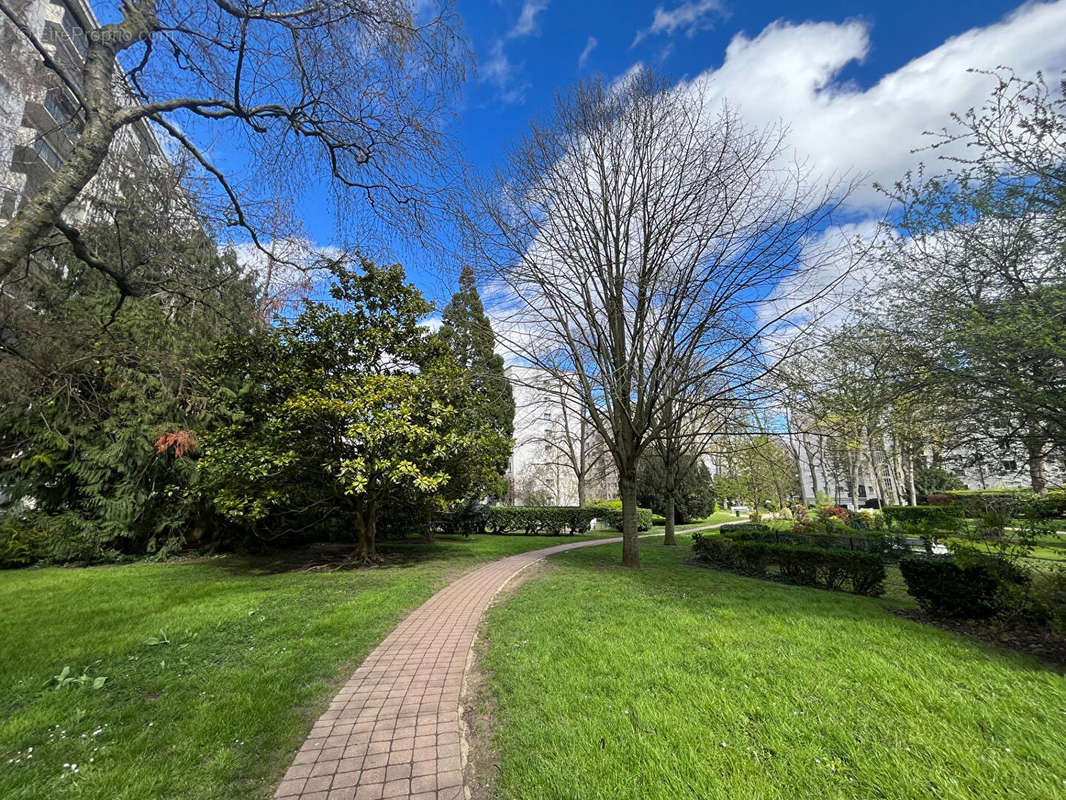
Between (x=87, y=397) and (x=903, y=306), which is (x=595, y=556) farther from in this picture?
(x=87, y=397)

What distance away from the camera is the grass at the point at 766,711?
2.28 metres

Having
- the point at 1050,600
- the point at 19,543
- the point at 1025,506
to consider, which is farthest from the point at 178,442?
the point at 1050,600

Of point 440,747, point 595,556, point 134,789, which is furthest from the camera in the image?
point 595,556

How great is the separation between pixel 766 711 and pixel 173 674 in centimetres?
522

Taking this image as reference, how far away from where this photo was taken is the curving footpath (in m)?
2.33

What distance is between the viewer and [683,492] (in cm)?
2931

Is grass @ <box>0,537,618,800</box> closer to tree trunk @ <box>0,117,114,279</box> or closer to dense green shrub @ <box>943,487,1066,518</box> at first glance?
tree trunk @ <box>0,117,114,279</box>

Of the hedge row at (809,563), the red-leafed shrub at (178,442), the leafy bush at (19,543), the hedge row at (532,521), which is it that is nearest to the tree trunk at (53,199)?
the red-leafed shrub at (178,442)

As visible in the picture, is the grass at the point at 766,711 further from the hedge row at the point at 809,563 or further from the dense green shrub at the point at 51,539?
the dense green shrub at the point at 51,539

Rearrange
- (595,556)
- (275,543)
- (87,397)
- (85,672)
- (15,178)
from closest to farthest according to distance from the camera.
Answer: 1. (85,672)
2. (15,178)
3. (87,397)
4. (595,556)
5. (275,543)

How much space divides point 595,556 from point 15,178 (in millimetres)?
16342

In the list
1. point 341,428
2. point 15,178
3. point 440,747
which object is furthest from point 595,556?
point 15,178

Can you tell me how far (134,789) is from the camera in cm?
227

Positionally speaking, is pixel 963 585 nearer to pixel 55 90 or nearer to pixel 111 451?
pixel 55 90
